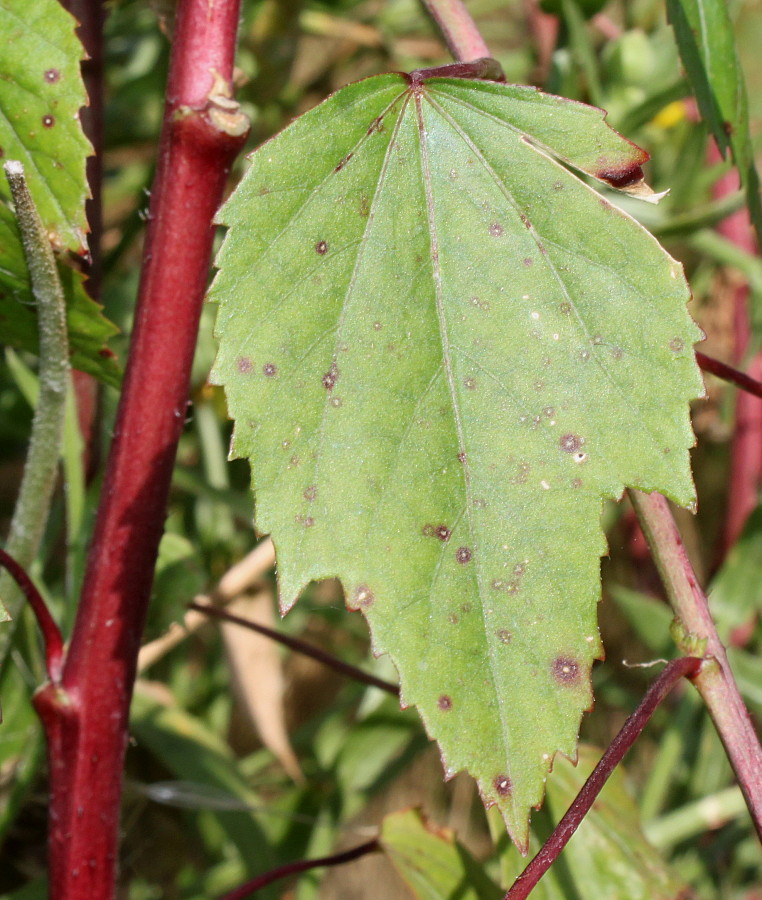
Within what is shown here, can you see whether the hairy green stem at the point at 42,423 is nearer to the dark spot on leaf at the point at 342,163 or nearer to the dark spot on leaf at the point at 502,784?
the dark spot on leaf at the point at 342,163

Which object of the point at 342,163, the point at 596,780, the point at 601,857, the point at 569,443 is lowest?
the point at 601,857

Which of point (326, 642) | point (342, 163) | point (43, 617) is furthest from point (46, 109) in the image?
point (326, 642)

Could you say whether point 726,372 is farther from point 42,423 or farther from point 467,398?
point 42,423

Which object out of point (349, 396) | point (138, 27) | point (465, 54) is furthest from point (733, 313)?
point (349, 396)

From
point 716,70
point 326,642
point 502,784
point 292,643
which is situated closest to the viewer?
point 502,784

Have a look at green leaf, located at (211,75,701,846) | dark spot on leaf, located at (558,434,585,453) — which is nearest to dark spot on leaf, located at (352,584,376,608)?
green leaf, located at (211,75,701,846)
